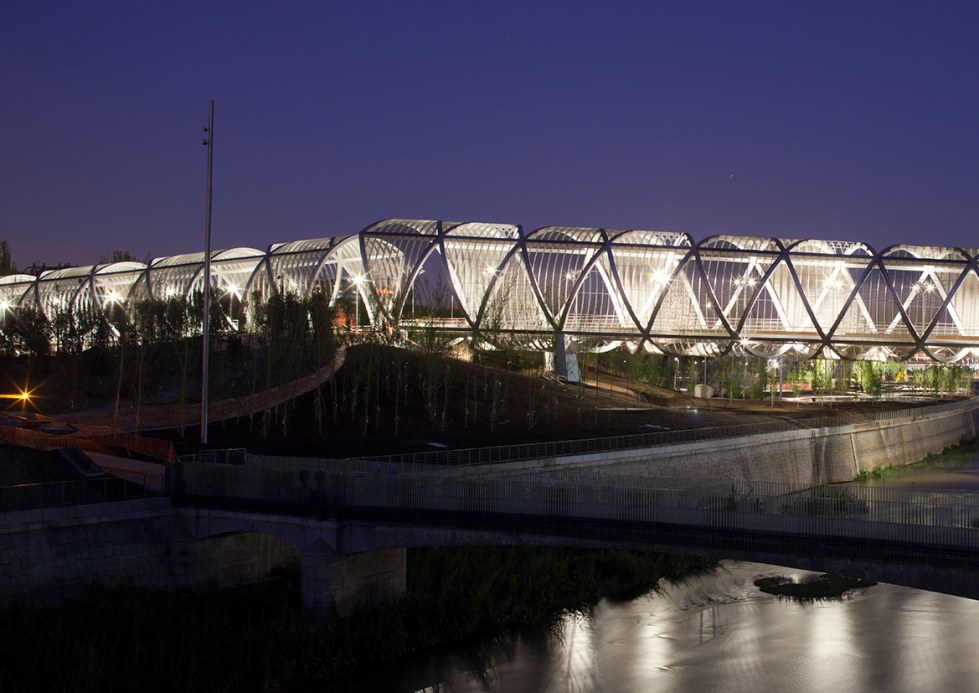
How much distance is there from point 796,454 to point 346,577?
38.6 m

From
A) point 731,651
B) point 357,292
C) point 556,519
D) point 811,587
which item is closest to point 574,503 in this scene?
point 556,519

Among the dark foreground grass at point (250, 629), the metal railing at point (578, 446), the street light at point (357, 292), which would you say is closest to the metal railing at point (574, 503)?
the dark foreground grass at point (250, 629)

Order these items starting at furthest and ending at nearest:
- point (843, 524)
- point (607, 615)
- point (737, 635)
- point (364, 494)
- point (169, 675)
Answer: point (607, 615) → point (737, 635) → point (364, 494) → point (169, 675) → point (843, 524)

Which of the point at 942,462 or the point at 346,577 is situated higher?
the point at 346,577

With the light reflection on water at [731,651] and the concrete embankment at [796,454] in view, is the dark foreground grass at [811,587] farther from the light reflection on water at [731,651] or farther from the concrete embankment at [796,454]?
the concrete embankment at [796,454]

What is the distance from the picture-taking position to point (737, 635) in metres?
30.8

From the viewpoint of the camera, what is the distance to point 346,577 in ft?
86.8

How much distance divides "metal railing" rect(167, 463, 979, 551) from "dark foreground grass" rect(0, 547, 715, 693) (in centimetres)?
274

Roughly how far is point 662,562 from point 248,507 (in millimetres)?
17052

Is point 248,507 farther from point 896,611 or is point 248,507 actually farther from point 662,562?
point 896,611

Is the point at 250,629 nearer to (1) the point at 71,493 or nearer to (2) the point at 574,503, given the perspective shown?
(1) the point at 71,493

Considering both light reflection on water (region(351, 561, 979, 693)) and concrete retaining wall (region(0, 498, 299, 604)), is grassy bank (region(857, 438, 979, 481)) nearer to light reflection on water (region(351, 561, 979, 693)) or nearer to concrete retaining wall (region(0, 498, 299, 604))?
light reflection on water (region(351, 561, 979, 693))

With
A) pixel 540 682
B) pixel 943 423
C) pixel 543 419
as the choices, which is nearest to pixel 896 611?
pixel 540 682

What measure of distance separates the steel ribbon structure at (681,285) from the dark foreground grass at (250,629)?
54.1m
